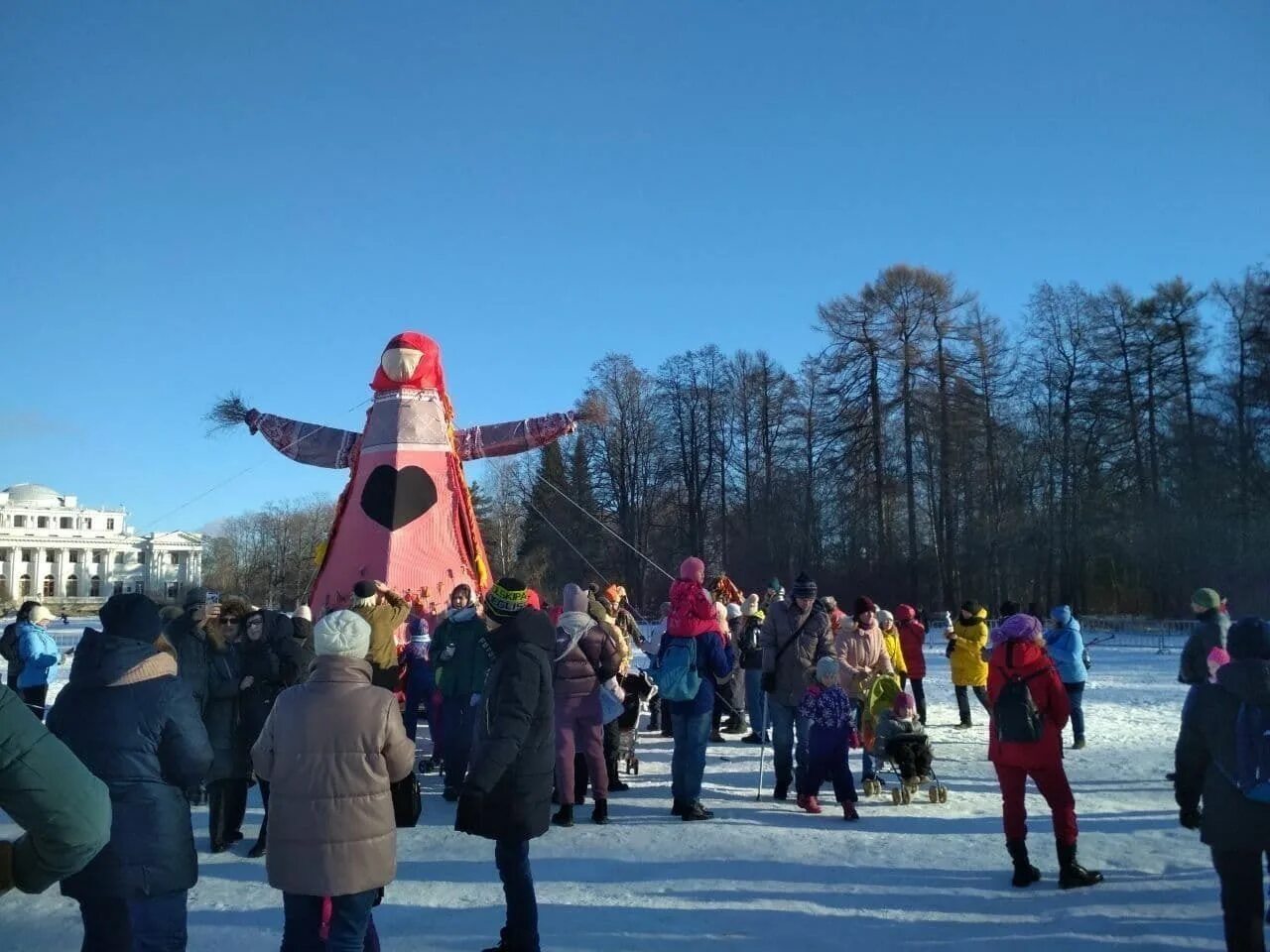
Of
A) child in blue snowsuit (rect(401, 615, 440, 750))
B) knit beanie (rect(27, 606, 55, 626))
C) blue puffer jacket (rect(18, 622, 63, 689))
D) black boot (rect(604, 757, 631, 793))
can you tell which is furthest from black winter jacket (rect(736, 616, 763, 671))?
blue puffer jacket (rect(18, 622, 63, 689))

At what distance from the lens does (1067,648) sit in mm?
9500

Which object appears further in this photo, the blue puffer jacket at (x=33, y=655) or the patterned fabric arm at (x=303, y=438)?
the patterned fabric arm at (x=303, y=438)

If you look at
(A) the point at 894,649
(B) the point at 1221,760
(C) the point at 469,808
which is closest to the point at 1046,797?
(B) the point at 1221,760

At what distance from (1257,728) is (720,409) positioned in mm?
38115

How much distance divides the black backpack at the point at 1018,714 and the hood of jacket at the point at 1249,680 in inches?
57.5

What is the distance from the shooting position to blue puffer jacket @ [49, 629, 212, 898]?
3510 millimetres

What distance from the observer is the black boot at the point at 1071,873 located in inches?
210

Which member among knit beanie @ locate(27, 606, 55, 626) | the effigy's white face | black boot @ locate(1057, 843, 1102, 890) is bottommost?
black boot @ locate(1057, 843, 1102, 890)

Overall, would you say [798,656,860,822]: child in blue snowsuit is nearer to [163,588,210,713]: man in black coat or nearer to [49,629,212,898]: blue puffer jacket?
[163,588,210,713]: man in black coat

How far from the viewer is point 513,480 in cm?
4547

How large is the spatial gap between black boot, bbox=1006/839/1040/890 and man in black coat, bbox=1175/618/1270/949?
1452 millimetres

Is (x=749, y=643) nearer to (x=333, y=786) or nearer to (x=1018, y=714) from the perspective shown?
(x=1018, y=714)

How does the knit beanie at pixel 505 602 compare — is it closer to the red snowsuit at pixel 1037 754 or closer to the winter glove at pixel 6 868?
the winter glove at pixel 6 868

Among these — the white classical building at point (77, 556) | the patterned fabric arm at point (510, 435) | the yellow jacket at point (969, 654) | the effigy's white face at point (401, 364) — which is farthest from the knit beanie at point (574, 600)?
the white classical building at point (77, 556)
